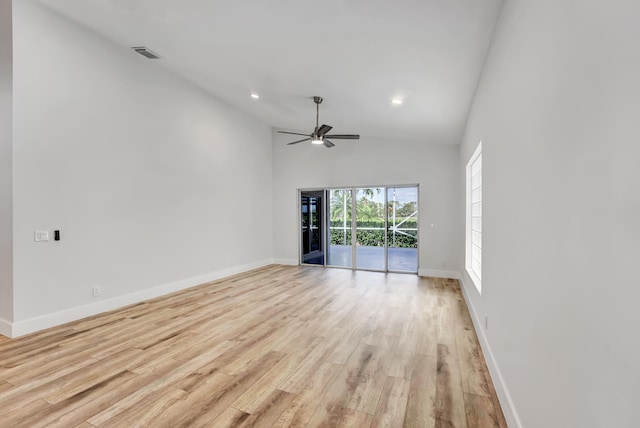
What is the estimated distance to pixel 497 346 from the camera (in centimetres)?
247

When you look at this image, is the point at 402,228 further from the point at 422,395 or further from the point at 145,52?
the point at 145,52

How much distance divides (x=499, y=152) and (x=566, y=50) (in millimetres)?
1331

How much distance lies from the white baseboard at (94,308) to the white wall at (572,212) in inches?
191

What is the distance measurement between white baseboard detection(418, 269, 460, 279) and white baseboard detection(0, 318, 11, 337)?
22.0 feet

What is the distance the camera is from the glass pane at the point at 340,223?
25.6 feet

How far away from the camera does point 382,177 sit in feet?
23.8

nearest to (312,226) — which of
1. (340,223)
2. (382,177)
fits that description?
(340,223)

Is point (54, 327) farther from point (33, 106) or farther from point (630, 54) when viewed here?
point (630, 54)

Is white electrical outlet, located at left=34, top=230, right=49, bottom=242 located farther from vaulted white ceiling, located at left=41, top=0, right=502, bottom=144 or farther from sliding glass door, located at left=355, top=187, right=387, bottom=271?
sliding glass door, located at left=355, top=187, right=387, bottom=271

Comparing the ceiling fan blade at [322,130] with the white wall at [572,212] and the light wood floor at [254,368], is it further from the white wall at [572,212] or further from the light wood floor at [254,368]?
the white wall at [572,212]

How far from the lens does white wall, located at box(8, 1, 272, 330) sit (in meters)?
3.61

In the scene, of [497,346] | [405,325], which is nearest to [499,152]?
[497,346]

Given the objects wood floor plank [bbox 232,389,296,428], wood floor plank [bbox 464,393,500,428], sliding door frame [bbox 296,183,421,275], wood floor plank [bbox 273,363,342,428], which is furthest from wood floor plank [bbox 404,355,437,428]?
sliding door frame [bbox 296,183,421,275]

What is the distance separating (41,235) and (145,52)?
2.87 m
